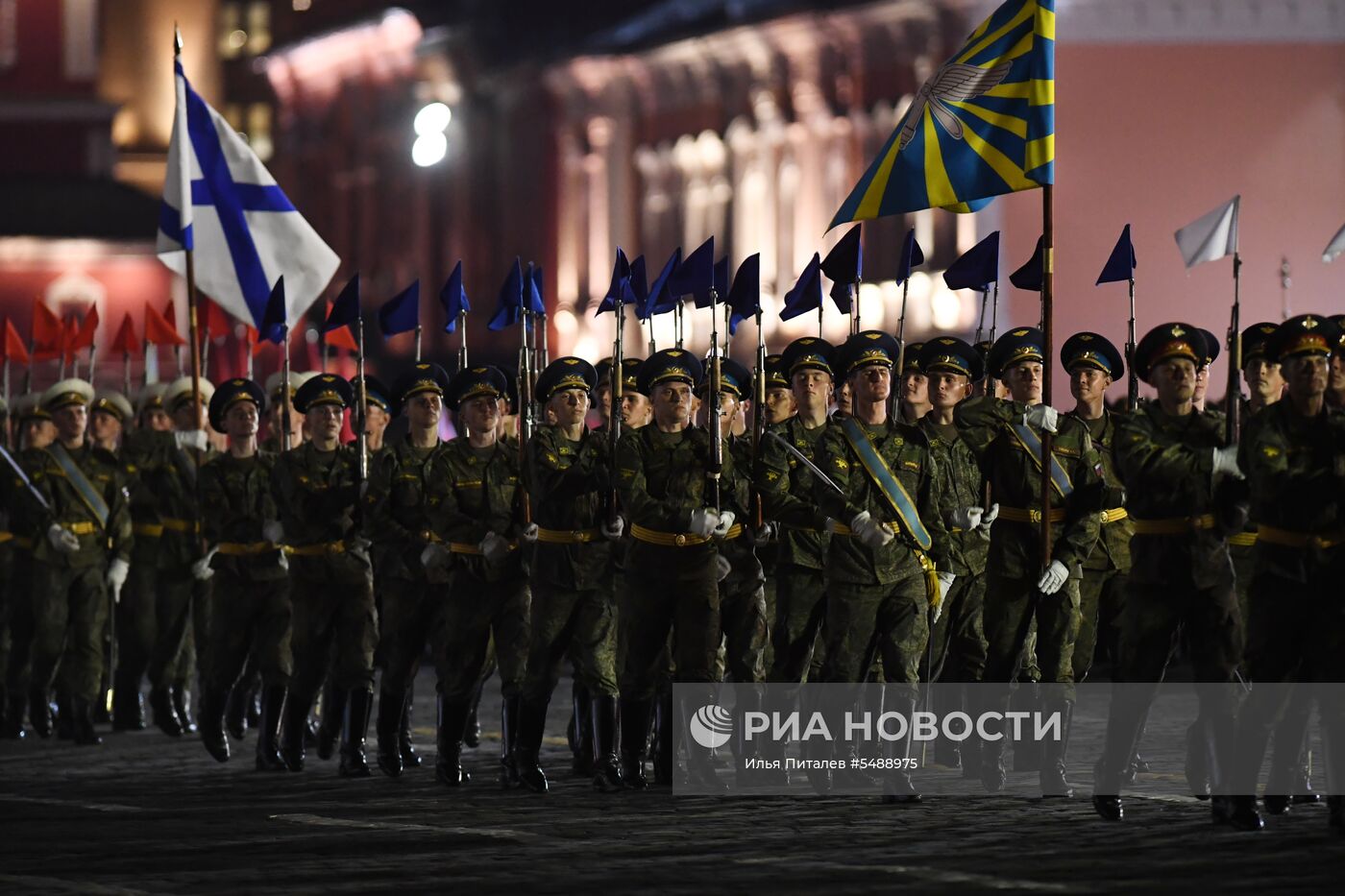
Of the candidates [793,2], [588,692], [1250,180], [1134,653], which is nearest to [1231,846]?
[1134,653]

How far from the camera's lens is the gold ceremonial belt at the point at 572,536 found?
13.7 meters

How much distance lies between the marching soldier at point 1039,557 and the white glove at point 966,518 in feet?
0.36

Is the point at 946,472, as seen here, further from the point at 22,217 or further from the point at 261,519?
the point at 22,217

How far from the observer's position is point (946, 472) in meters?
13.4

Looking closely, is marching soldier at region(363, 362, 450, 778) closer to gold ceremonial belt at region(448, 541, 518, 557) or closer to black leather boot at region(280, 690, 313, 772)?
gold ceremonial belt at region(448, 541, 518, 557)

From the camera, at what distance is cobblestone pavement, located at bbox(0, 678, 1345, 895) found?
1023cm

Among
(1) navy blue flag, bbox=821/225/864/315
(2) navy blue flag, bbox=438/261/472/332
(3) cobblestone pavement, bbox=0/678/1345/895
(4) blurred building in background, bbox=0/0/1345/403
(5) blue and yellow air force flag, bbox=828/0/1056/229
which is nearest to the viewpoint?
(3) cobblestone pavement, bbox=0/678/1345/895

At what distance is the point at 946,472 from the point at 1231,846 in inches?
118

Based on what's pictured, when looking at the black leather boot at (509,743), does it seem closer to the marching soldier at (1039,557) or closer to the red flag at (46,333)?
the marching soldier at (1039,557)

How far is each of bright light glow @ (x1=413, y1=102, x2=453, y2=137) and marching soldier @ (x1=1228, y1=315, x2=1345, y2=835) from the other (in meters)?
10.4

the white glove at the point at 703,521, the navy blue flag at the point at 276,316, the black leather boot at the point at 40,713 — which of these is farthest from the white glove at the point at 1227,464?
the black leather boot at the point at 40,713

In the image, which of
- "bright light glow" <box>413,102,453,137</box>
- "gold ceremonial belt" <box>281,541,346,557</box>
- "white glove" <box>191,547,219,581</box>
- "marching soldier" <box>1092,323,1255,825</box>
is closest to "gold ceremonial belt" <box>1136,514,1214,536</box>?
"marching soldier" <box>1092,323,1255,825</box>

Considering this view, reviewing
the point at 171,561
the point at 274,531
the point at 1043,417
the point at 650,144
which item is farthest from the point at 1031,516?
the point at 650,144

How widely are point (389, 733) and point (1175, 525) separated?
4.72 metres
